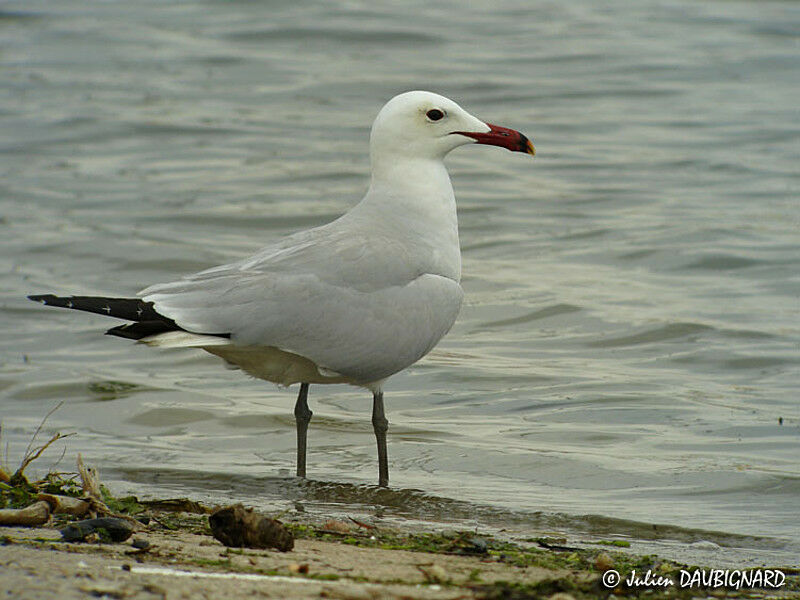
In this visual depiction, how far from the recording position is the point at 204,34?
1839 cm

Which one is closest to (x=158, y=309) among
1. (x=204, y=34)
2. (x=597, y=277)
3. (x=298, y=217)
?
(x=597, y=277)

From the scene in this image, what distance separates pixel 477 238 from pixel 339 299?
19.0 ft

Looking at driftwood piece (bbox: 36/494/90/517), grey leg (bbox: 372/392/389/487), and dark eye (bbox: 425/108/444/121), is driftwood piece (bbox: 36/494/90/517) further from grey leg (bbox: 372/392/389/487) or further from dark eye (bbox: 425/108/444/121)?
dark eye (bbox: 425/108/444/121)

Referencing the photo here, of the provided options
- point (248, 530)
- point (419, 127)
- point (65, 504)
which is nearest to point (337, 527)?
point (248, 530)

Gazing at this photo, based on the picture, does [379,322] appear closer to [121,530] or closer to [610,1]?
[121,530]

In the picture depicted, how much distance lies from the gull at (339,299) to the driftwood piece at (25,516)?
1.28m

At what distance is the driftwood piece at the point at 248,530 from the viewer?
427cm

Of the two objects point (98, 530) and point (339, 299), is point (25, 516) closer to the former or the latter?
point (98, 530)

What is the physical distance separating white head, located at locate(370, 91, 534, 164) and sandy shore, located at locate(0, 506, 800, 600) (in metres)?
2.24

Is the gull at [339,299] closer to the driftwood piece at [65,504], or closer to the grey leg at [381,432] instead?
the grey leg at [381,432]

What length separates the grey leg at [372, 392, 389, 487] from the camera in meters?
6.37

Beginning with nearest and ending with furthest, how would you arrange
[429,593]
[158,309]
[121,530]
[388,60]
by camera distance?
[429,593] → [121,530] → [158,309] → [388,60]

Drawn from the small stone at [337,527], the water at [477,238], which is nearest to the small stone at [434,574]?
the small stone at [337,527]

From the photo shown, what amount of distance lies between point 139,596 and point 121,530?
86cm
